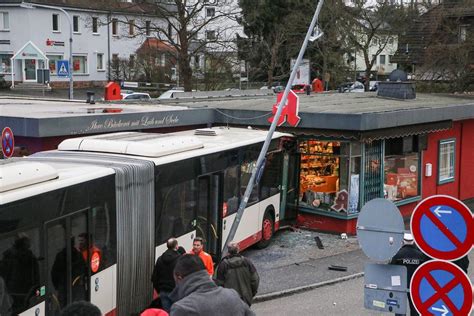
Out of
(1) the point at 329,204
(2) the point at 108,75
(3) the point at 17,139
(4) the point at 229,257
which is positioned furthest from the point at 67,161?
(2) the point at 108,75

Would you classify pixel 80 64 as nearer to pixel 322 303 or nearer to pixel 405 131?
pixel 405 131

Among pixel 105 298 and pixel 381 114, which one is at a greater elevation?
pixel 381 114

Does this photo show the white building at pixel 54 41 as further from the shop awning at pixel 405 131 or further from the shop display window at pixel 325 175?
the shop display window at pixel 325 175

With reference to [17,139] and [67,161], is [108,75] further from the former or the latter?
[67,161]

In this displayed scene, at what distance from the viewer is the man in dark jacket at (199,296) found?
518 cm

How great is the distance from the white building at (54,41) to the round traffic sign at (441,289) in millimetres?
52674

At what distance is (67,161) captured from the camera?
1043 centimetres

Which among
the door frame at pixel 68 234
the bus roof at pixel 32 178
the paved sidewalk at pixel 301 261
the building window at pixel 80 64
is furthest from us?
the building window at pixel 80 64

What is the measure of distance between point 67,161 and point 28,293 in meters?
3.03

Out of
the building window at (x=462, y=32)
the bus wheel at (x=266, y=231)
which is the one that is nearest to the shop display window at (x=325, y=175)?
the bus wheel at (x=266, y=231)

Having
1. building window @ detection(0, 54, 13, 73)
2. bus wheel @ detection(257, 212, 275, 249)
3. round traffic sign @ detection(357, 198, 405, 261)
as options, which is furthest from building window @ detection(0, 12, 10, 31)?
round traffic sign @ detection(357, 198, 405, 261)

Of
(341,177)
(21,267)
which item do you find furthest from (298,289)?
(21,267)

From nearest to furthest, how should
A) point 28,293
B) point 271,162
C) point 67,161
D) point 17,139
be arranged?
point 28,293, point 67,161, point 17,139, point 271,162

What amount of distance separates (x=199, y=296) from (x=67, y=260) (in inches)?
152
